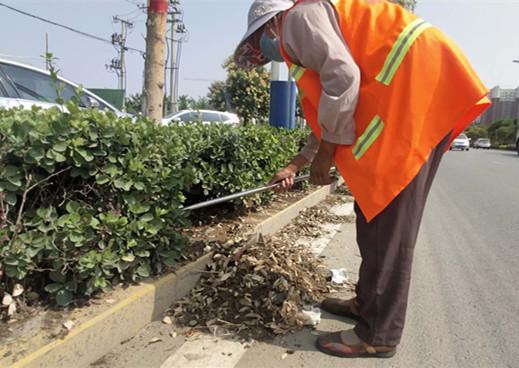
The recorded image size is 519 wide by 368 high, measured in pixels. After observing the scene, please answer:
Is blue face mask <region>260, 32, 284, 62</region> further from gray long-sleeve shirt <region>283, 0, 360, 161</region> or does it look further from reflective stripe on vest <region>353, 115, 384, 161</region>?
reflective stripe on vest <region>353, 115, 384, 161</region>

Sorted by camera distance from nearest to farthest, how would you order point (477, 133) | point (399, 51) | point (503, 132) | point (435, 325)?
point (399, 51) → point (435, 325) → point (503, 132) → point (477, 133)

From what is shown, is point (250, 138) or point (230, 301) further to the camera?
point (250, 138)

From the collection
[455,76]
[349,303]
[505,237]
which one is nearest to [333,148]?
[455,76]

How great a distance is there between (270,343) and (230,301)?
407mm

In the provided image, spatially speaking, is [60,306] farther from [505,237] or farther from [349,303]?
[505,237]

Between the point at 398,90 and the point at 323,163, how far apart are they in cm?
49

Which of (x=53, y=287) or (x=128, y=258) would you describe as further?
(x=128, y=258)

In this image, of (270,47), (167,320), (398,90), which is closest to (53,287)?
(167,320)

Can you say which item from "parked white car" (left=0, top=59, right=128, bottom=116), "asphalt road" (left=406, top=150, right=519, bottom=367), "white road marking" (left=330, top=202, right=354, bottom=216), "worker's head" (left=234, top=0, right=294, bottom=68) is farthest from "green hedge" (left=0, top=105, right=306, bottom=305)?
"white road marking" (left=330, top=202, right=354, bottom=216)

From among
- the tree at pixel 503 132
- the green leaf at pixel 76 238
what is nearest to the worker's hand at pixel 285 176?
the green leaf at pixel 76 238

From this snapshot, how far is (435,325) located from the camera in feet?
8.07

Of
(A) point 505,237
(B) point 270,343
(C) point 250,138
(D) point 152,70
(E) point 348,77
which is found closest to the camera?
(E) point 348,77

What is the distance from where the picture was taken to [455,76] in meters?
1.81

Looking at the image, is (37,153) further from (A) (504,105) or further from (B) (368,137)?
(A) (504,105)
